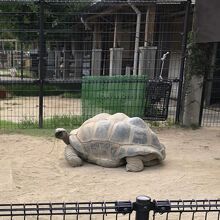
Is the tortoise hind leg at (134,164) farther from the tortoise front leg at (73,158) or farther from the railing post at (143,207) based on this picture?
the railing post at (143,207)

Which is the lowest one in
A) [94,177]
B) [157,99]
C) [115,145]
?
[94,177]

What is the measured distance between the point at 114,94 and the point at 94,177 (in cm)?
342

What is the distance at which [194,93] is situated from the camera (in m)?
7.62

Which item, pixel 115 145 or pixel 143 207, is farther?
pixel 115 145

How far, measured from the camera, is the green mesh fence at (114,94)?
759 cm

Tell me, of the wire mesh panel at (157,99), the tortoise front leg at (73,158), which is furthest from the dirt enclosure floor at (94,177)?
the wire mesh panel at (157,99)

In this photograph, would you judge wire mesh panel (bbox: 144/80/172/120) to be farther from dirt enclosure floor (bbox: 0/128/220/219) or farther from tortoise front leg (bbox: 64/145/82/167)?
tortoise front leg (bbox: 64/145/82/167)

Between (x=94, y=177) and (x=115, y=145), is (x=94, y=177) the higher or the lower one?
the lower one

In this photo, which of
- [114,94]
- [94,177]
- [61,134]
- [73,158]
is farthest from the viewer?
[114,94]

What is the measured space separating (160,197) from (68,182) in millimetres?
1238

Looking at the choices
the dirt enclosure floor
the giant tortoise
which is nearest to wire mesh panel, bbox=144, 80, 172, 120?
the dirt enclosure floor

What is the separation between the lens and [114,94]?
7.68m

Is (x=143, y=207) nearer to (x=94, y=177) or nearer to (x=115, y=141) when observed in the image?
(x=94, y=177)

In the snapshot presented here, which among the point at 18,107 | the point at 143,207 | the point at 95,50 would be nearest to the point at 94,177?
the point at 143,207
